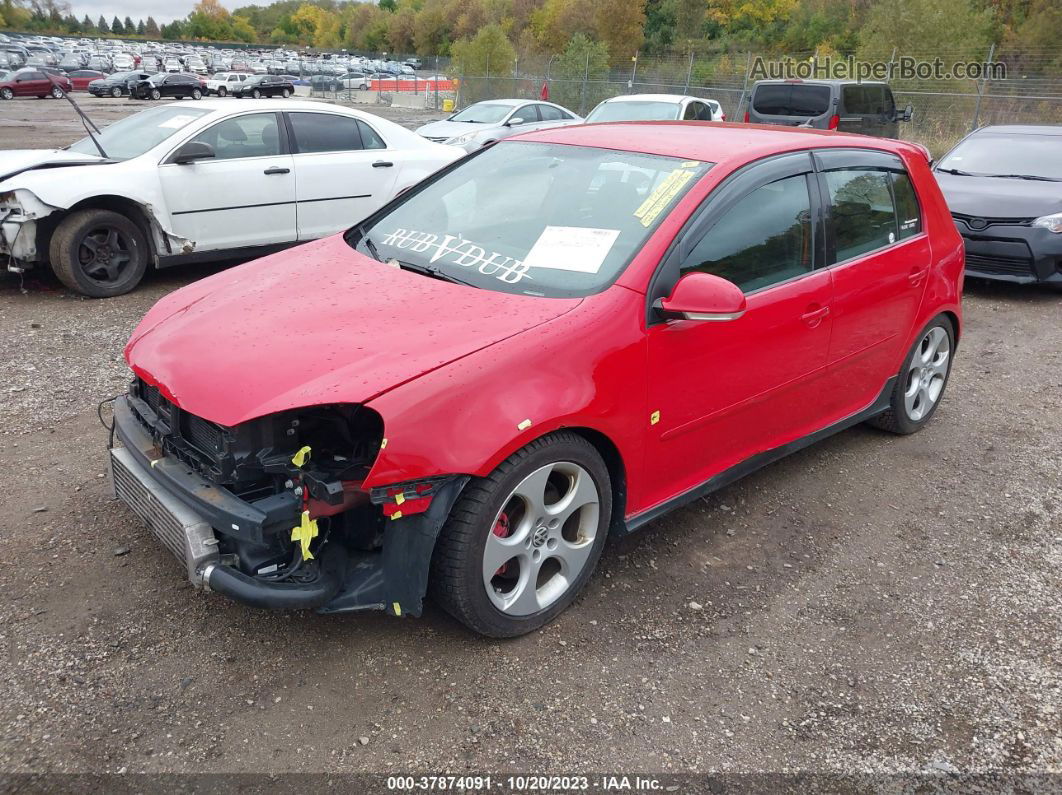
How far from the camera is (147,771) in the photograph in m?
2.32

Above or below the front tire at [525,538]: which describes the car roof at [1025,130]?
above

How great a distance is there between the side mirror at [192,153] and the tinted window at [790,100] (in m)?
10.2

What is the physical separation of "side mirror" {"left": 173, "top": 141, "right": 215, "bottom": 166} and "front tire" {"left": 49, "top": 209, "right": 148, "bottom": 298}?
0.65m

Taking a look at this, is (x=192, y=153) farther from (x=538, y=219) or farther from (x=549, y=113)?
(x=549, y=113)

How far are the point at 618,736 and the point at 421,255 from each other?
1991mm

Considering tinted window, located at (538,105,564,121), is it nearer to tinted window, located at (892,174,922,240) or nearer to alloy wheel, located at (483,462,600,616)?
tinted window, located at (892,174,922,240)

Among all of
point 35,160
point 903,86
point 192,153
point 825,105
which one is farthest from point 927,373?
point 903,86

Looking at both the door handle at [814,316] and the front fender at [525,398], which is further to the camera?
the door handle at [814,316]

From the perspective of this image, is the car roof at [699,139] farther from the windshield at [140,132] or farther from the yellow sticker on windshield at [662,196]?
the windshield at [140,132]

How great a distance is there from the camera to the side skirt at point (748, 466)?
324 cm

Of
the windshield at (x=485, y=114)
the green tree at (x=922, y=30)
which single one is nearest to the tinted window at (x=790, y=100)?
the windshield at (x=485, y=114)

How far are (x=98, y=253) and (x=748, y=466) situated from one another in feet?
18.2

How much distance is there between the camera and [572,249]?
10.5ft

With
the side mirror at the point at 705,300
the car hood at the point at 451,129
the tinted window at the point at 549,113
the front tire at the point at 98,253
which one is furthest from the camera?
the tinted window at the point at 549,113
